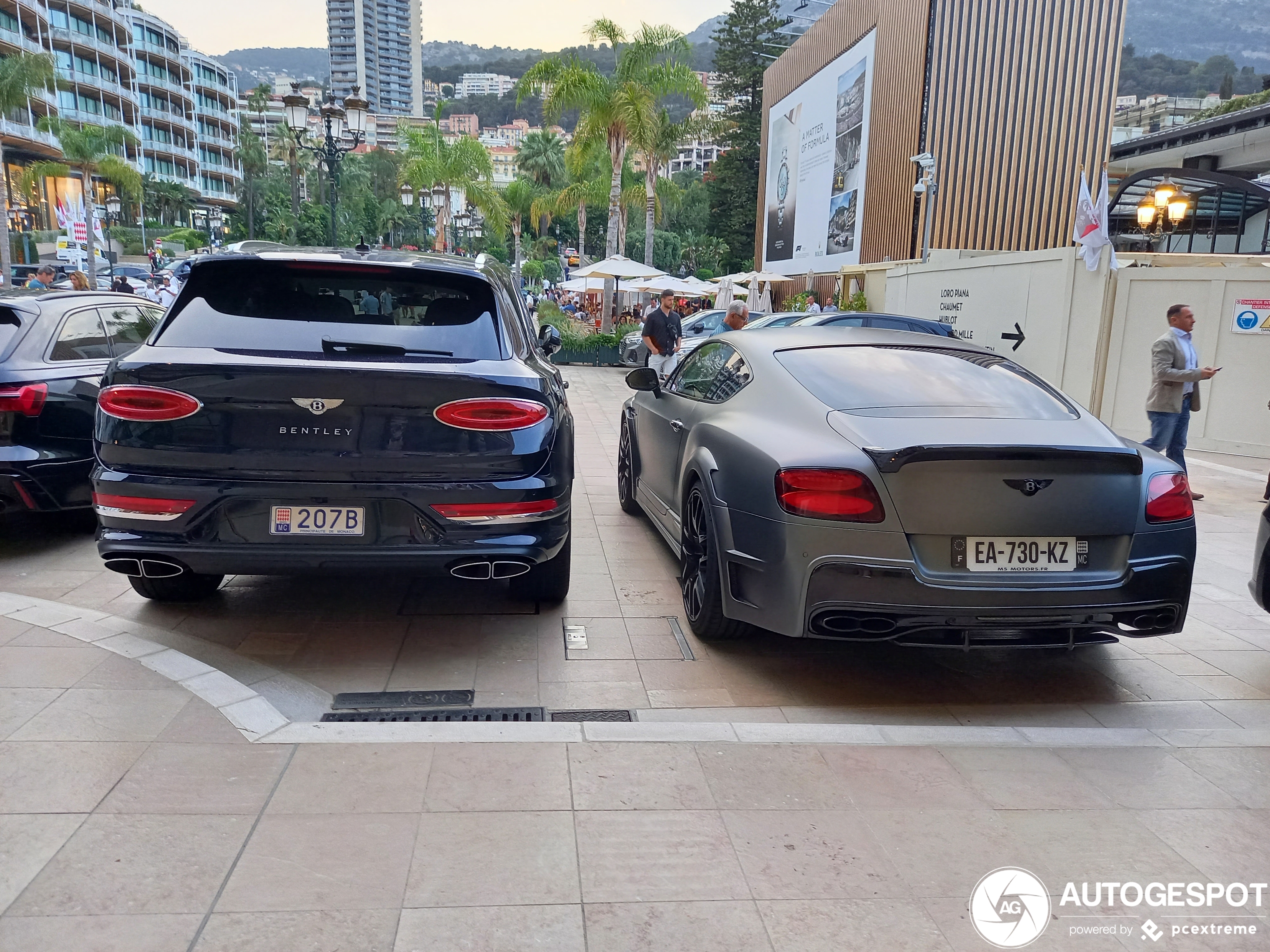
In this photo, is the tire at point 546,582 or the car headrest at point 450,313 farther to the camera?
the tire at point 546,582

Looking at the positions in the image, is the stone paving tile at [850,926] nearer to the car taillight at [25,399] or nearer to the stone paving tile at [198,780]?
the stone paving tile at [198,780]

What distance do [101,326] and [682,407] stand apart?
13.6 feet

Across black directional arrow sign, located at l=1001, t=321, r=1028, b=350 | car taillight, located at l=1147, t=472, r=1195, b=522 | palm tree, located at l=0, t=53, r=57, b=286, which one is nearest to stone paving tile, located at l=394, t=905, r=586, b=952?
car taillight, located at l=1147, t=472, r=1195, b=522

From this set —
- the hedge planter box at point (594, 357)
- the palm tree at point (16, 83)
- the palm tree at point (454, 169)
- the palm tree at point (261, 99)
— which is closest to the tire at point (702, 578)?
the hedge planter box at point (594, 357)

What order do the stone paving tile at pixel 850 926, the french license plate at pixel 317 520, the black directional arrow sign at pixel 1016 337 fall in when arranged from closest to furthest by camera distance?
the stone paving tile at pixel 850 926 → the french license plate at pixel 317 520 → the black directional arrow sign at pixel 1016 337

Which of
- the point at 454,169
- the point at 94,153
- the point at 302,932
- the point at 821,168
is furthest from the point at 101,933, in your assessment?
the point at 94,153

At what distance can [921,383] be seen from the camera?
4289 mm

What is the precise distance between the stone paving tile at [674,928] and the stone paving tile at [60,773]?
159cm

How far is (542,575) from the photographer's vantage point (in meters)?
4.71

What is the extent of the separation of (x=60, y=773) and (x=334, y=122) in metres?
17.6

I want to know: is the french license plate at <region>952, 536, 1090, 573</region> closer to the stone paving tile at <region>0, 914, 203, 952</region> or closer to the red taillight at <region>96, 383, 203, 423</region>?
the stone paving tile at <region>0, 914, 203, 952</region>

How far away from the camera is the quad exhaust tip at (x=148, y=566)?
3867 mm

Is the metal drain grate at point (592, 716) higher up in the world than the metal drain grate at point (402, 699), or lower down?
lower down

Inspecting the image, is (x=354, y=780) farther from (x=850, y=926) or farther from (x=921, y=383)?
(x=921, y=383)
